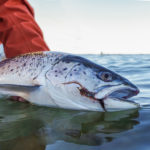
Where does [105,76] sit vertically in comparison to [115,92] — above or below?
above

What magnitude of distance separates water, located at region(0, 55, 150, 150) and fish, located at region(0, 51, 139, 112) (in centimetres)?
10

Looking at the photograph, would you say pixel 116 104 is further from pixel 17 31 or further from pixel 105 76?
pixel 17 31

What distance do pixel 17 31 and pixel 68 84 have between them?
142 cm

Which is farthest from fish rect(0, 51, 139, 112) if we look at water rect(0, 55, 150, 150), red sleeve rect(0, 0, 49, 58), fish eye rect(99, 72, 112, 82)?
red sleeve rect(0, 0, 49, 58)

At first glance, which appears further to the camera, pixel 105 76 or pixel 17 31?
pixel 17 31

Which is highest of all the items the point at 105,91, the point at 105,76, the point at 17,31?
the point at 17,31

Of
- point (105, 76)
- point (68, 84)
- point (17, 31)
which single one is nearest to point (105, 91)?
point (105, 76)

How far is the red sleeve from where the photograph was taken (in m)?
3.41

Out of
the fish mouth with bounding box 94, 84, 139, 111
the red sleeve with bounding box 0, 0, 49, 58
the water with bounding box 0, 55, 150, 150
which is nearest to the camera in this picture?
the water with bounding box 0, 55, 150, 150

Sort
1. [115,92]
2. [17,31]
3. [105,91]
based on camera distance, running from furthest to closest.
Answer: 1. [17,31]
2. [115,92]
3. [105,91]

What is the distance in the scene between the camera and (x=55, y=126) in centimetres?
217

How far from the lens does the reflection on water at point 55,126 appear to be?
1818mm

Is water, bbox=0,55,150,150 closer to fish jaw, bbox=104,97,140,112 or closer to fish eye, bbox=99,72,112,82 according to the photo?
fish jaw, bbox=104,97,140,112

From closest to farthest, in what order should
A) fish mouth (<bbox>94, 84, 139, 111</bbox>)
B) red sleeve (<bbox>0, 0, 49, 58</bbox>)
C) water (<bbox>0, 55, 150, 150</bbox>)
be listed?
water (<bbox>0, 55, 150, 150</bbox>) → fish mouth (<bbox>94, 84, 139, 111</bbox>) → red sleeve (<bbox>0, 0, 49, 58</bbox>)
